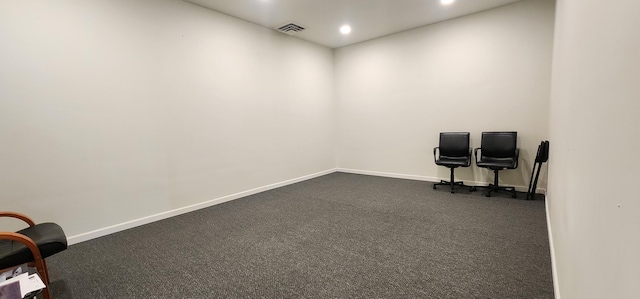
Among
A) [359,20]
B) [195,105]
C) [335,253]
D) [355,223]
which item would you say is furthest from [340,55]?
[335,253]

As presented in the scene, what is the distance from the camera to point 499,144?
166 inches


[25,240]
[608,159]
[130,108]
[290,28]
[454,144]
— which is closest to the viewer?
[608,159]

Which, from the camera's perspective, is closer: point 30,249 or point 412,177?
point 30,249

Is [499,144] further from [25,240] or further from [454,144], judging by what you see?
[25,240]

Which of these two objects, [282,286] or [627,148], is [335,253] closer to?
[282,286]

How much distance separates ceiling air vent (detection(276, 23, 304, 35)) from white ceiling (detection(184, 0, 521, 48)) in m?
0.10

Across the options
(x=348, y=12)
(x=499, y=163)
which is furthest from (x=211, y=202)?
(x=499, y=163)

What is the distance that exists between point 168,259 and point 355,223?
199 centimetres

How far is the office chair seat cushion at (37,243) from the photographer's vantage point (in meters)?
1.77

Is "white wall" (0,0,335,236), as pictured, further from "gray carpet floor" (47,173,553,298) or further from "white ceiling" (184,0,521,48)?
"gray carpet floor" (47,173,553,298)

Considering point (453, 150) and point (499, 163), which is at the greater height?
point (453, 150)

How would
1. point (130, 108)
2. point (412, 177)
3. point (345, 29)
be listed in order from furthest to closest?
point (412, 177)
point (345, 29)
point (130, 108)

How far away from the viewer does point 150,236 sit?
309 cm

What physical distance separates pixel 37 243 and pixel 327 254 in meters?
2.18
